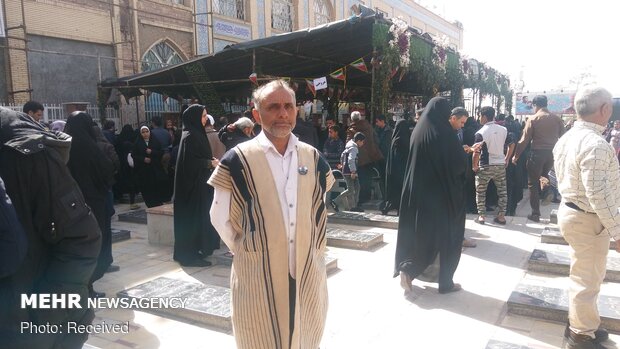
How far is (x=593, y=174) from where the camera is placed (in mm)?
2715

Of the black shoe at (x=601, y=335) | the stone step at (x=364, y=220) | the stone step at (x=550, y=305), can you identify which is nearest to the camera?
the black shoe at (x=601, y=335)

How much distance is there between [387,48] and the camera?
7793 mm

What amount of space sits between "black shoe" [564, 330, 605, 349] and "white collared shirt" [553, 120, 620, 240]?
2.39 feet

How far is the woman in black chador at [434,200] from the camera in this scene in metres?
3.93

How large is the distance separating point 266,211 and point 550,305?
2680mm

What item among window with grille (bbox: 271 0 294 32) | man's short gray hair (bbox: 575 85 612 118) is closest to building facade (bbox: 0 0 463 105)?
window with grille (bbox: 271 0 294 32)

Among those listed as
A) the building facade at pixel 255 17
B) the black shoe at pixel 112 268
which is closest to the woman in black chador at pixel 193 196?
the black shoe at pixel 112 268

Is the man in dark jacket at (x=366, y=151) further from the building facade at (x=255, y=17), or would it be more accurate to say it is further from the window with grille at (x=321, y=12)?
the window with grille at (x=321, y=12)

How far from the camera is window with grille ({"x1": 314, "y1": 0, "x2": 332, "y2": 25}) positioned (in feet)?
71.0

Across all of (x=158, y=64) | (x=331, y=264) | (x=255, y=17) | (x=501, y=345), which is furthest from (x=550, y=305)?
(x=255, y=17)

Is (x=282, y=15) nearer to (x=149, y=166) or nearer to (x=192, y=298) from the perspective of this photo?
Result: (x=149, y=166)

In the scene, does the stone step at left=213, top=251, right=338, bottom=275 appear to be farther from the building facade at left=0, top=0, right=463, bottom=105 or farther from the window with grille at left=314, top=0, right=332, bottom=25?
the window with grille at left=314, top=0, right=332, bottom=25

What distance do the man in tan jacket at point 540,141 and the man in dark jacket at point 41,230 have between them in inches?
259

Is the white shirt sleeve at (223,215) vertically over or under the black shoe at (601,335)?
over
